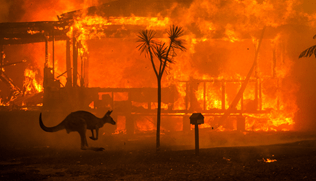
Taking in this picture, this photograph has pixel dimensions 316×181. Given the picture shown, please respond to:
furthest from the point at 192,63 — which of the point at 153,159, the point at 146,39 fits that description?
the point at 153,159

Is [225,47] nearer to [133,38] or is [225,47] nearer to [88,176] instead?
[133,38]

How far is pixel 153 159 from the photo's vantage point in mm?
10070

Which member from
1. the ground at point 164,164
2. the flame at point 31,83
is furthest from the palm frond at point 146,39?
the flame at point 31,83

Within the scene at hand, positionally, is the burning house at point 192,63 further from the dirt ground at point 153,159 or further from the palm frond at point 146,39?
the dirt ground at point 153,159

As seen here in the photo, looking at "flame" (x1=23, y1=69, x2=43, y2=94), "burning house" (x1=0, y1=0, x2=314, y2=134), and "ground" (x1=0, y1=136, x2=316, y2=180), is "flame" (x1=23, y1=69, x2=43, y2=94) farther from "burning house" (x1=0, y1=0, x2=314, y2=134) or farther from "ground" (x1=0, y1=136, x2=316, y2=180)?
"ground" (x1=0, y1=136, x2=316, y2=180)

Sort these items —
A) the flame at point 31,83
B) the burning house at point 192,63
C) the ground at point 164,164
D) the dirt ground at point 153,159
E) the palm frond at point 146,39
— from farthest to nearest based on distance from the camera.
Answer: the flame at point 31,83 < the burning house at point 192,63 < the palm frond at point 146,39 < the dirt ground at point 153,159 < the ground at point 164,164

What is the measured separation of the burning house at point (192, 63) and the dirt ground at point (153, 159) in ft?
5.73

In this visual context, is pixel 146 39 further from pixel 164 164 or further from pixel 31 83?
pixel 31 83

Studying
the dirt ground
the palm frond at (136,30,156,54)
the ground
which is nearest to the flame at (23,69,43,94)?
the dirt ground

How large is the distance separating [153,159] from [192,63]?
10.2 m

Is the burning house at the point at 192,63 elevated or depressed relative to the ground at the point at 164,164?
elevated

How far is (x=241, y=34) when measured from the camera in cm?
1716

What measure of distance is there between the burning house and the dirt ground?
1.75 meters

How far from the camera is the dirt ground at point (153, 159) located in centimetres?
796
